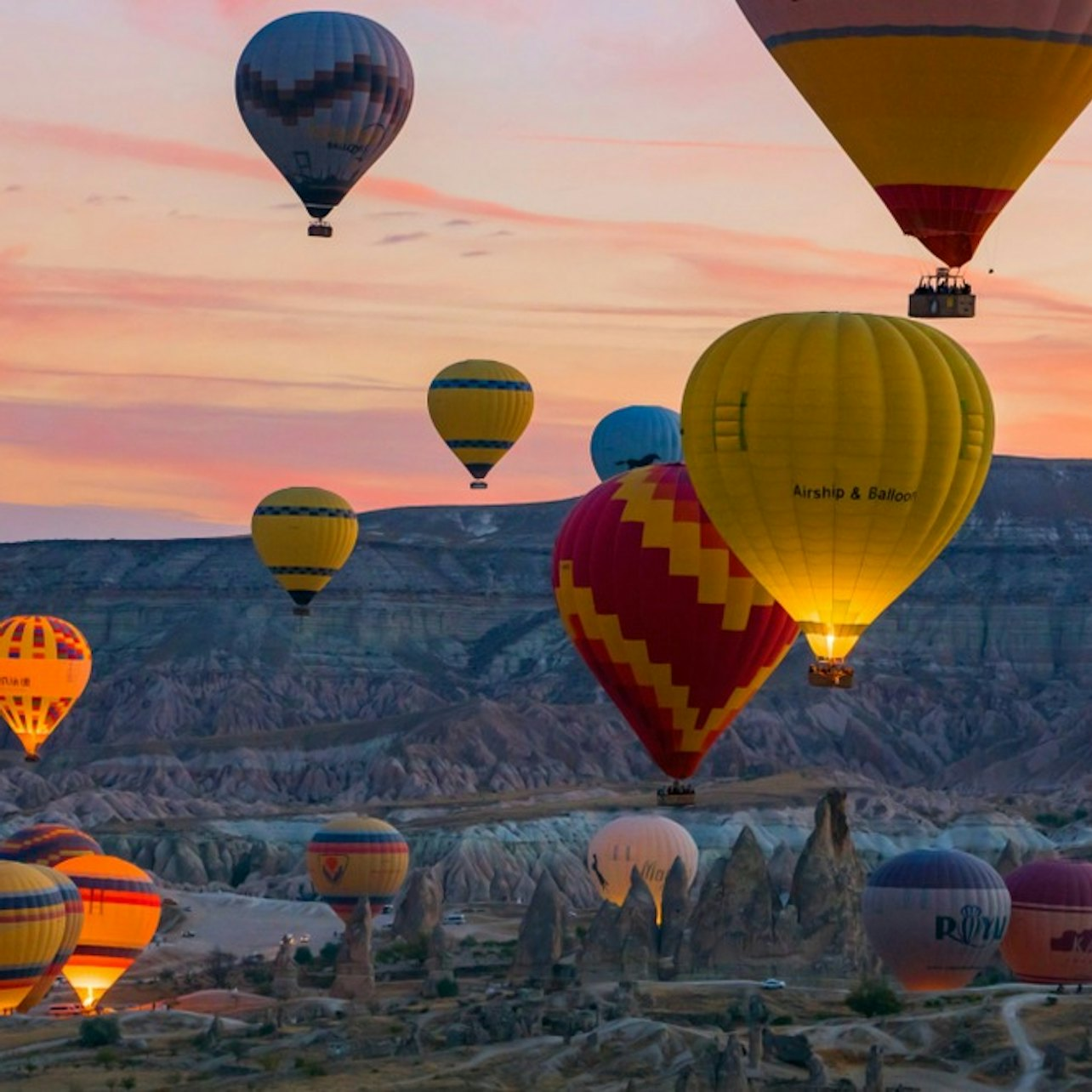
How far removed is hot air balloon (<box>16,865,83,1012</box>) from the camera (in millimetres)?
98375

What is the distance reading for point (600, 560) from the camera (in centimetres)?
7206

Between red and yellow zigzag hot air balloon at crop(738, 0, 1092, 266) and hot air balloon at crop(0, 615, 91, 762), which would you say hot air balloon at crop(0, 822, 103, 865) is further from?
red and yellow zigzag hot air balloon at crop(738, 0, 1092, 266)

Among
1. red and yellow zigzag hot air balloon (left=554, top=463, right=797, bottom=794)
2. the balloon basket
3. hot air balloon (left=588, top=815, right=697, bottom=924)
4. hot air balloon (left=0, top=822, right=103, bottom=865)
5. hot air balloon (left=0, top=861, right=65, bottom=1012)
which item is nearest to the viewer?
the balloon basket

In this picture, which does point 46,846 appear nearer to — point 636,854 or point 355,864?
point 355,864

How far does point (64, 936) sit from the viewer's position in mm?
98125

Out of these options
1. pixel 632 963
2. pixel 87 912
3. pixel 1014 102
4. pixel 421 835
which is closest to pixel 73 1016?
pixel 87 912

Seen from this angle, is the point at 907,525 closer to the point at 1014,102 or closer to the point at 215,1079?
the point at 1014,102

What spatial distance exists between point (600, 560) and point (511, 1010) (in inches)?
763

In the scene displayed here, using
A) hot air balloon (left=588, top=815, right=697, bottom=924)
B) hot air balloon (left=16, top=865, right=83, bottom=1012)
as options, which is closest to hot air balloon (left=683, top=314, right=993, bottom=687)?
hot air balloon (left=16, top=865, right=83, bottom=1012)

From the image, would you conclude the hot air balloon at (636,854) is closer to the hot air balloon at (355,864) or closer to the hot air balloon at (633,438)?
the hot air balloon at (355,864)

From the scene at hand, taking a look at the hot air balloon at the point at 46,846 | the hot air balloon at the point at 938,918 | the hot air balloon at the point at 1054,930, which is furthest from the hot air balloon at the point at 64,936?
the hot air balloon at the point at 1054,930

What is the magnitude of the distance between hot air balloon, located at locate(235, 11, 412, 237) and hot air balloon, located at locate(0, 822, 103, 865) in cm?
2986

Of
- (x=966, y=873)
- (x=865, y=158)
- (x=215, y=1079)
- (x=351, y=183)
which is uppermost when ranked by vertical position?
(x=351, y=183)

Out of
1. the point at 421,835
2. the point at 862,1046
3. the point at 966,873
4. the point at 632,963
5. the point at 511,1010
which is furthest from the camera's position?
the point at 421,835
